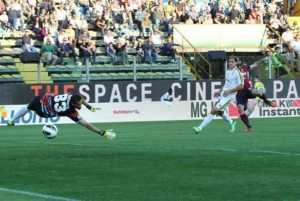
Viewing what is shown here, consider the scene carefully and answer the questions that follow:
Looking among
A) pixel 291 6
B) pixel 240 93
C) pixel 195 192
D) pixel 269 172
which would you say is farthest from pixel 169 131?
pixel 291 6

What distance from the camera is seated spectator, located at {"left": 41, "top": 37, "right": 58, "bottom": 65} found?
A: 40278 millimetres

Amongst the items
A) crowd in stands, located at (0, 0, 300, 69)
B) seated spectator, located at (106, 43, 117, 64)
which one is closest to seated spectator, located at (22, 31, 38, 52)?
crowd in stands, located at (0, 0, 300, 69)

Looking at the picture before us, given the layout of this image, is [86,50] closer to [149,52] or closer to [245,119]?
[149,52]

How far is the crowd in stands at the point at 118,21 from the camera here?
135 ft

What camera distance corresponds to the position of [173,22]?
4638 centimetres

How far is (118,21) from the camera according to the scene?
146ft

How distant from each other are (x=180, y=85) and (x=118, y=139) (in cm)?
1518

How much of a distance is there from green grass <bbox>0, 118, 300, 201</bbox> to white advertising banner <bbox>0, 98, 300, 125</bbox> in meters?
9.99

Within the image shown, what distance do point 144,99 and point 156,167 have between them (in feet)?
75.9

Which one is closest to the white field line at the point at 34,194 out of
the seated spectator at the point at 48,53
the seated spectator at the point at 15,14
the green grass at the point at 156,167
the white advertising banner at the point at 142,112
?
the green grass at the point at 156,167

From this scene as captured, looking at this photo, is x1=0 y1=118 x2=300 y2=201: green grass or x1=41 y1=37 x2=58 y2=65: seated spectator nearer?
x1=0 y1=118 x2=300 y2=201: green grass

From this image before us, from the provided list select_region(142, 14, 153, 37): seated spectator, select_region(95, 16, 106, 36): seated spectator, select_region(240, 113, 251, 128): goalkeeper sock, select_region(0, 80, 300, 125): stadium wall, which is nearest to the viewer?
select_region(240, 113, 251, 128): goalkeeper sock

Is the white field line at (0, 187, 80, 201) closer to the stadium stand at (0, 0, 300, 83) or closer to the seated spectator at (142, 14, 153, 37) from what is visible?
the stadium stand at (0, 0, 300, 83)

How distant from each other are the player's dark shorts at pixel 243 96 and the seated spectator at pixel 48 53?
41.1 feet
